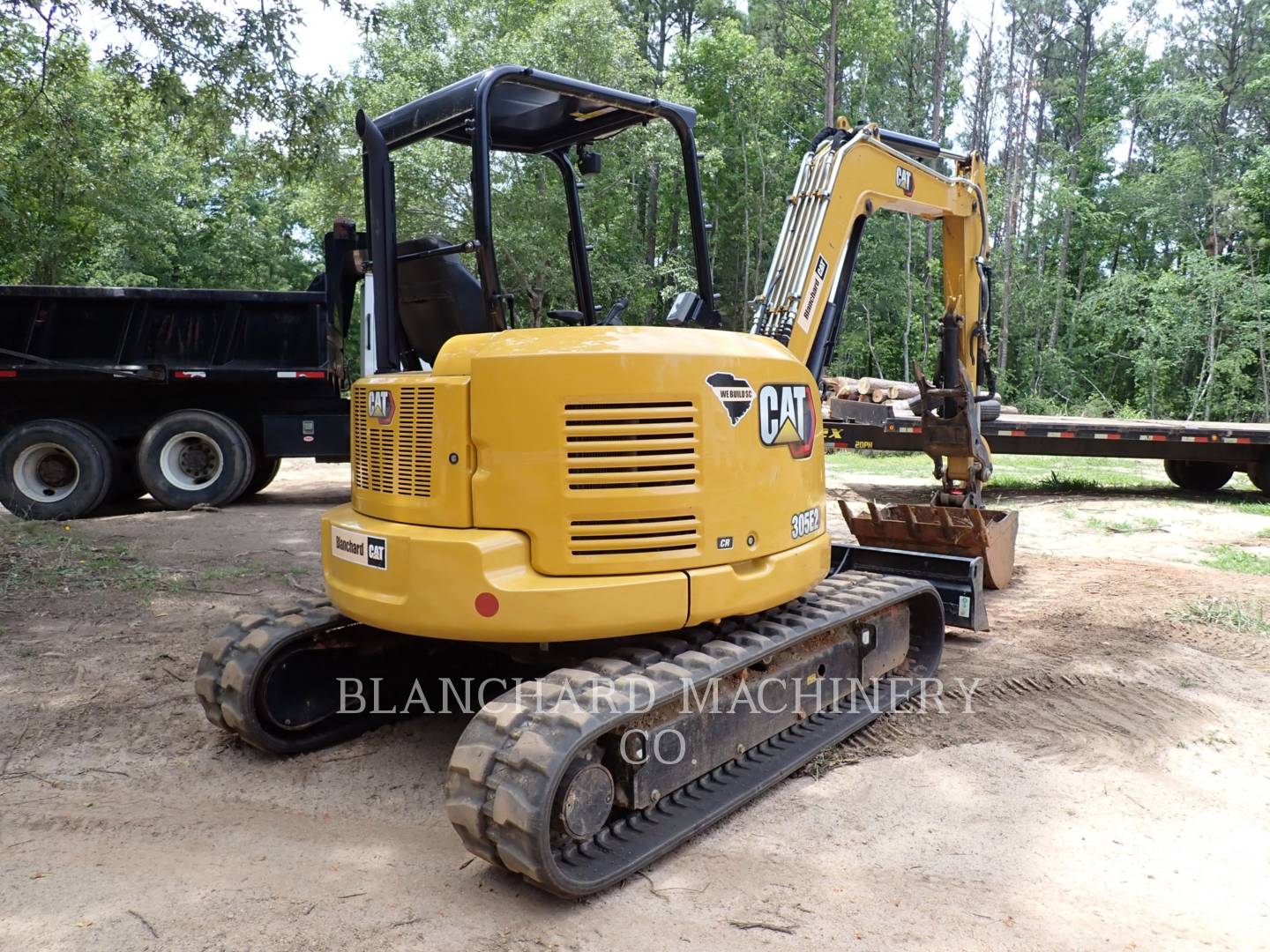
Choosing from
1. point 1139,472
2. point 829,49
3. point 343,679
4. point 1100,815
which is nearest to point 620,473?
point 343,679

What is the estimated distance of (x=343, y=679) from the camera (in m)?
4.24

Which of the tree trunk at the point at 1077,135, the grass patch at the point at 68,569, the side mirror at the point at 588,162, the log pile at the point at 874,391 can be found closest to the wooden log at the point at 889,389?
the log pile at the point at 874,391

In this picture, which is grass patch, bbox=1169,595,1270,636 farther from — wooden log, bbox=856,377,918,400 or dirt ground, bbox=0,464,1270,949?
wooden log, bbox=856,377,918,400

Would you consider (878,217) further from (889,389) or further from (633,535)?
(633,535)

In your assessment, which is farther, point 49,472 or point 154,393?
point 154,393

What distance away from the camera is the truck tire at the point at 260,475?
11.4 metres

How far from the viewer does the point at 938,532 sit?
640 cm

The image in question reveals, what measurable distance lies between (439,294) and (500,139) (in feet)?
3.59

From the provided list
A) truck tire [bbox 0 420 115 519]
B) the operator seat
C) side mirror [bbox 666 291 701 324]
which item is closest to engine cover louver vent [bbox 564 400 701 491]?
side mirror [bbox 666 291 701 324]

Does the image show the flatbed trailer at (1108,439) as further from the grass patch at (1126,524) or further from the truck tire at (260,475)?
the truck tire at (260,475)

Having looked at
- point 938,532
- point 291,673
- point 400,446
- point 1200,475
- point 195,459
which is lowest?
point 291,673

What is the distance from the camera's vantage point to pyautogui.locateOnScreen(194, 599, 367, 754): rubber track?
148 inches

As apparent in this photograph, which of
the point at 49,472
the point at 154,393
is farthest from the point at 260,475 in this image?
the point at 49,472

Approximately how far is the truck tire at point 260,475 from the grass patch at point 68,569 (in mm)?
2872
